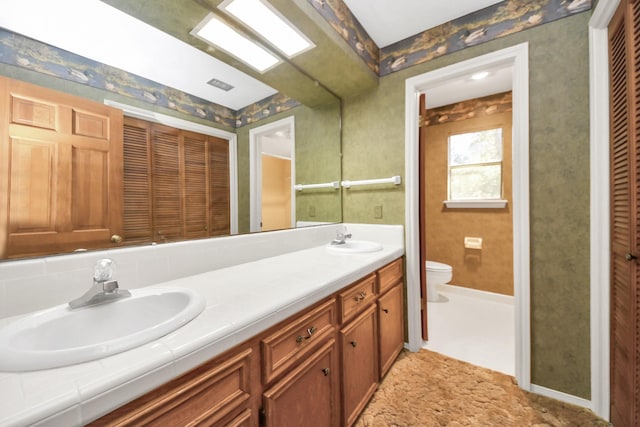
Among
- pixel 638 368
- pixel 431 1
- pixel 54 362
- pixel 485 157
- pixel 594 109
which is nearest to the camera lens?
pixel 54 362

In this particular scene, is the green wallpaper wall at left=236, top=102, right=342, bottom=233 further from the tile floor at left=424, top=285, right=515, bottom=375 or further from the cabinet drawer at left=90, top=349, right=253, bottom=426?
the tile floor at left=424, top=285, right=515, bottom=375

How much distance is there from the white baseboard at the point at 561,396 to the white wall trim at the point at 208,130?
2068 millimetres

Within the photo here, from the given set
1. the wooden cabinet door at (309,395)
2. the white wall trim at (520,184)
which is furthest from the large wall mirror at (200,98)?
the white wall trim at (520,184)

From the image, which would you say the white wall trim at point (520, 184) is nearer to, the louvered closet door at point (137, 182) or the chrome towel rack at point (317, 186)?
the chrome towel rack at point (317, 186)

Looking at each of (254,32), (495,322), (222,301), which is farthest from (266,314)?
(495,322)

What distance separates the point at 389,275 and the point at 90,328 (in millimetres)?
1491

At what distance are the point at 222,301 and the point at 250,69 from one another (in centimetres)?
129

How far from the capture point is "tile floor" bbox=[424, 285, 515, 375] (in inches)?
73.4

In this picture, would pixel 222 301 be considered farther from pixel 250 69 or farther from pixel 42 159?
pixel 250 69

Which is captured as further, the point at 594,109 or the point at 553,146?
the point at 553,146

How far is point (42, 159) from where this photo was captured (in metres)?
0.74

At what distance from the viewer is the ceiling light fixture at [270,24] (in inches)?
48.5

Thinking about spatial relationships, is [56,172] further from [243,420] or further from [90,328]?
[243,420]

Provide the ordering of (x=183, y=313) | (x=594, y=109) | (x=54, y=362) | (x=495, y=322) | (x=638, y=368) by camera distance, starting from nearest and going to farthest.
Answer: (x=54, y=362) → (x=183, y=313) → (x=638, y=368) → (x=594, y=109) → (x=495, y=322)
